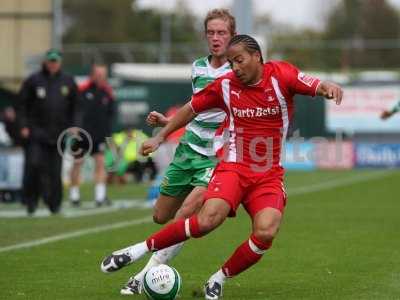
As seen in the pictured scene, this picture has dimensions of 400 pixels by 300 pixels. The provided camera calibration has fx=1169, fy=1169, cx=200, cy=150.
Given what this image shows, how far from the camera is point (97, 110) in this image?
20750mm

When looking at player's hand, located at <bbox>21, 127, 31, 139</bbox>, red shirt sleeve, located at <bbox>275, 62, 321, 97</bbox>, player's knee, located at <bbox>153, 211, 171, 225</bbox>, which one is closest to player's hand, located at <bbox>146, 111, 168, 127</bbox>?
player's knee, located at <bbox>153, 211, 171, 225</bbox>

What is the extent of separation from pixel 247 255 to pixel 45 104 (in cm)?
906

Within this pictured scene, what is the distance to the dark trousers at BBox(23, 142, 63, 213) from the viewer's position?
16.9 m

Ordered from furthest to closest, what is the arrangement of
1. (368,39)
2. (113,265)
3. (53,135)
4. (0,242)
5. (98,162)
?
(368,39) → (98,162) → (53,135) → (0,242) → (113,265)

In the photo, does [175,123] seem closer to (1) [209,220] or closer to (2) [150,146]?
(2) [150,146]

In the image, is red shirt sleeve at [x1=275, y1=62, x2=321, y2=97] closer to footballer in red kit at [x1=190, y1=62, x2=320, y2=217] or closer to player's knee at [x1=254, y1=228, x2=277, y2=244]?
footballer in red kit at [x1=190, y1=62, x2=320, y2=217]

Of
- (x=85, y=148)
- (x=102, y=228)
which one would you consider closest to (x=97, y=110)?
(x=85, y=148)

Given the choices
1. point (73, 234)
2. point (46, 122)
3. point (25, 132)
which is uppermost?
point (46, 122)

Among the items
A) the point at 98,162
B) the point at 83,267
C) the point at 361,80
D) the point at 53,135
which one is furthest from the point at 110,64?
the point at 83,267

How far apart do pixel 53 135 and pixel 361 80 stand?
24.4 m

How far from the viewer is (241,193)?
337 inches

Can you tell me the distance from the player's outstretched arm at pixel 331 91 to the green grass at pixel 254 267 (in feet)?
4.76

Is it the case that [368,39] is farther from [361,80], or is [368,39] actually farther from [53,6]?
[53,6]

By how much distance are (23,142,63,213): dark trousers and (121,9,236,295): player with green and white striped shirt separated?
7.41 meters
